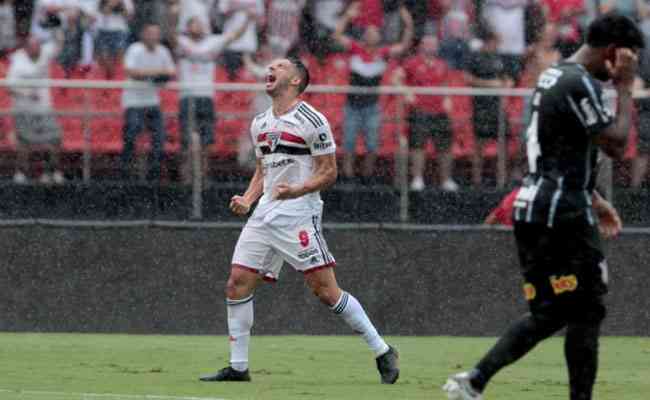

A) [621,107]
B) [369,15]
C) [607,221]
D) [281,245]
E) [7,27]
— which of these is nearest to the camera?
[621,107]

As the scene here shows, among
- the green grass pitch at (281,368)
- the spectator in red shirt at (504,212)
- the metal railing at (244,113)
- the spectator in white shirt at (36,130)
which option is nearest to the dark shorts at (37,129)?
the spectator in white shirt at (36,130)

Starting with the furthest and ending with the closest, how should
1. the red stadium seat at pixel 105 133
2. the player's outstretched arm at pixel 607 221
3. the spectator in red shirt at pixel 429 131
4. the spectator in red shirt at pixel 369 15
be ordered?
1. the spectator in red shirt at pixel 369 15
2. the spectator in red shirt at pixel 429 131
3. the red stadium seat at pixel 105 133
4. the player's outstretched arm at pixel 607 221

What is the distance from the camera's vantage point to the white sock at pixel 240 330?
420 inches

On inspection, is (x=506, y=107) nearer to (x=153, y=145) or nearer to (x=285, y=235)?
(x=153, y=145)

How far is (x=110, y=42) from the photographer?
1789 centimetres

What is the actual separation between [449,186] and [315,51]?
373cm

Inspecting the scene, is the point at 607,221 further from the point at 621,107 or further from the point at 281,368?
the point at 281,368

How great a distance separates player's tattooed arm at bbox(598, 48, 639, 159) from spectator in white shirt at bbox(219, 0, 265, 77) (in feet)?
33.1

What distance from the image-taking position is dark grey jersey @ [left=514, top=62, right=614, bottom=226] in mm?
7648

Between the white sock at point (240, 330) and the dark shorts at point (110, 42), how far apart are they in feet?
24.6

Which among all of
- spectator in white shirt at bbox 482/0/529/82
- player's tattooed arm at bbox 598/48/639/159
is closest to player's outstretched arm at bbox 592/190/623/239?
player's tattooed arm at bbox 598/48/639/159

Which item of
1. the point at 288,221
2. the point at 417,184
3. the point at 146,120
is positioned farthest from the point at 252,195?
the point at 417,184

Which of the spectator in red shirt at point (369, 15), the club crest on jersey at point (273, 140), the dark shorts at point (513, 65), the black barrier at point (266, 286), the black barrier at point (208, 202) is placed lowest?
the black barrier at point (266, 286)

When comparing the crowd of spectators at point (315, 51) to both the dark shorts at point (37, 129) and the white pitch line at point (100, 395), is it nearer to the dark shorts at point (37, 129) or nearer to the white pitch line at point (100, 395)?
the dark shorts at point (37, 129)
